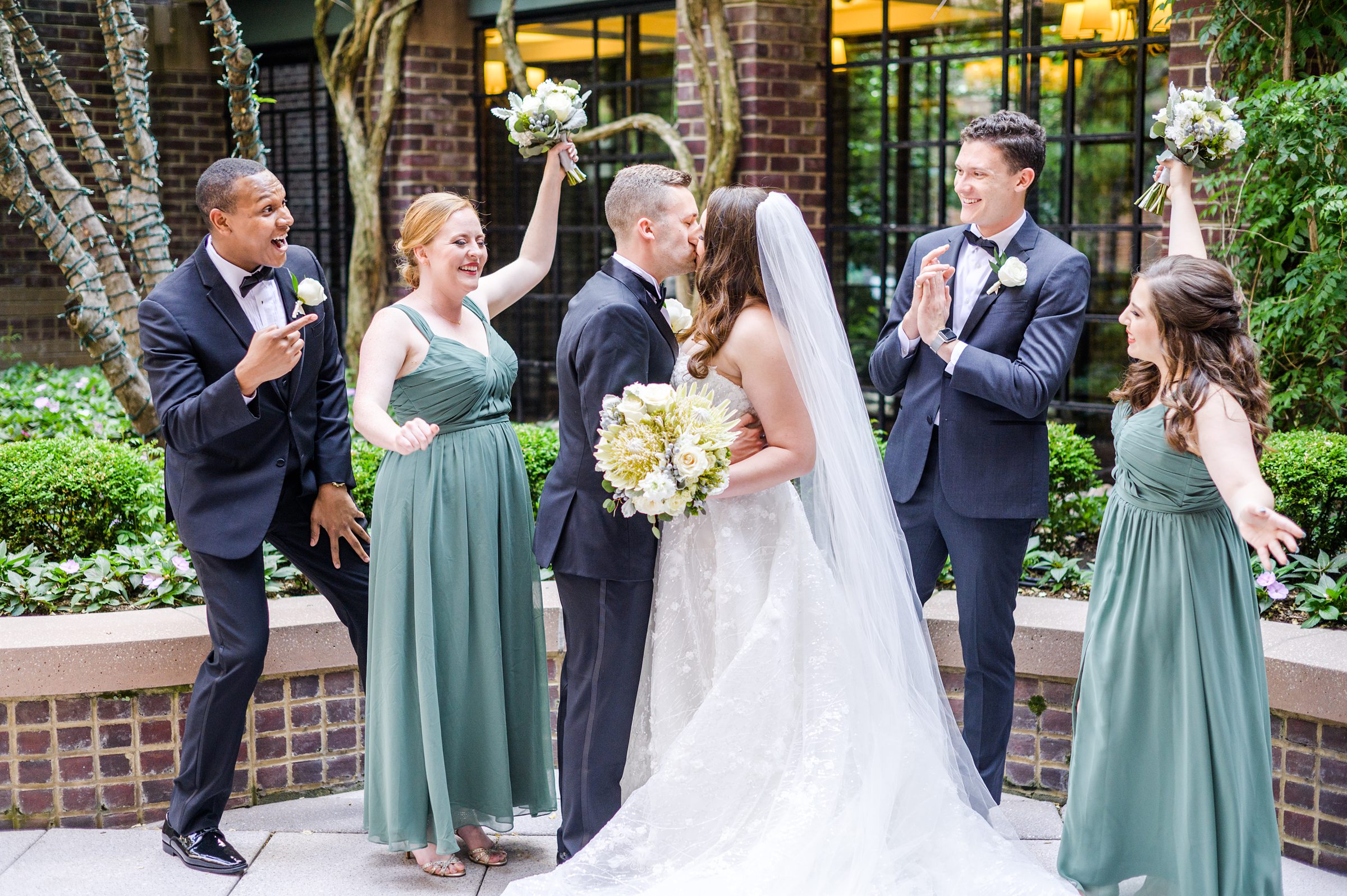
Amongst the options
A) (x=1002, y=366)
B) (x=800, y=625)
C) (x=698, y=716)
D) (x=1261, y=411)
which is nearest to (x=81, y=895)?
(x=698, y=716)

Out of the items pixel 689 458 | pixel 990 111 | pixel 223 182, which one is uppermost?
pixel 990 111

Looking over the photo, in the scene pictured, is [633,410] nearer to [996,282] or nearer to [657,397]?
[657,397]

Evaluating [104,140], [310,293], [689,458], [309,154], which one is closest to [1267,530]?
[689,458]

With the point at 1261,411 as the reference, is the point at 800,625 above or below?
below

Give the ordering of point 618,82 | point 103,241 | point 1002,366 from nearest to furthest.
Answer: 1. point 1002,366
2. point 103,241
3. point 618,82

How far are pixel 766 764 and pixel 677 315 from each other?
1167 mm

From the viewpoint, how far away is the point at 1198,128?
3.49 metres

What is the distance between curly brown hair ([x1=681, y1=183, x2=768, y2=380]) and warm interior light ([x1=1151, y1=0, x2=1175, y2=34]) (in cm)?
348

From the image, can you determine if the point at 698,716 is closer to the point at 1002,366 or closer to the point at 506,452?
the point at 506,452

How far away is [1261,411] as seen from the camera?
2.92 m

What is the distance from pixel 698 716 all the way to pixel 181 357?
1647 millimetres

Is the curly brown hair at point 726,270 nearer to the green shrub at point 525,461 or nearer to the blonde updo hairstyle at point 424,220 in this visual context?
the blonde updo hairstyle at point 424,220

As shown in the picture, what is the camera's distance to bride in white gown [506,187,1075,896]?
309 cm

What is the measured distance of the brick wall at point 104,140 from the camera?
1040 cm
